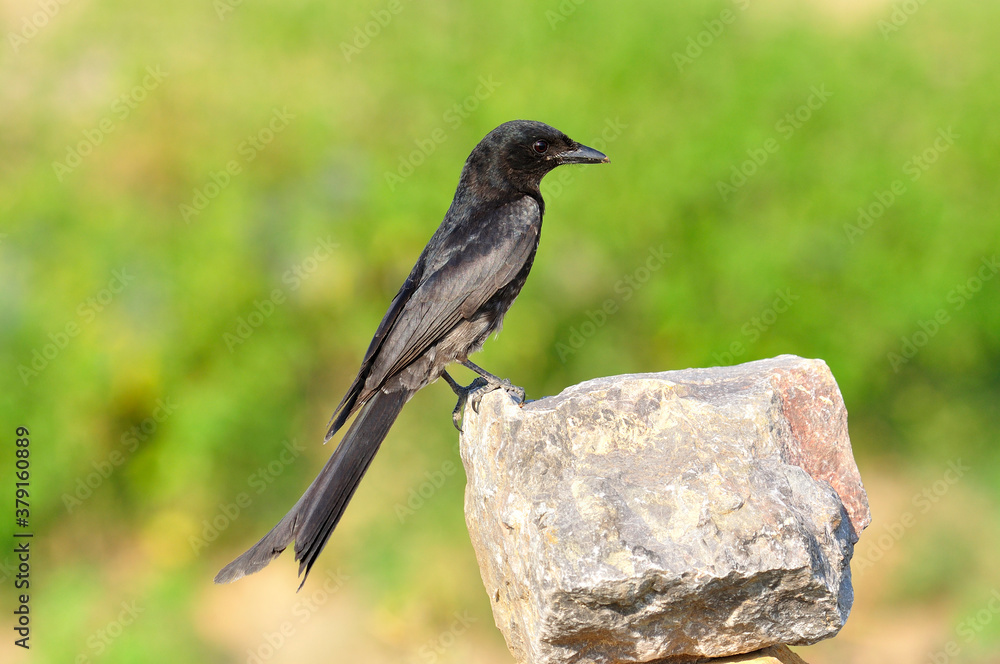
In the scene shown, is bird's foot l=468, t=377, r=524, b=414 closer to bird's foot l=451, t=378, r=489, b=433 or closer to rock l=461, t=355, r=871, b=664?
bird's foot l=451, t=378, r=489, b=433

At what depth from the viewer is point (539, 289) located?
8883mm

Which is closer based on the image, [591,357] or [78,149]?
[591,357]

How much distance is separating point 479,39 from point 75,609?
693 cm

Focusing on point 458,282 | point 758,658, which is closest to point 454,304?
point 458,282

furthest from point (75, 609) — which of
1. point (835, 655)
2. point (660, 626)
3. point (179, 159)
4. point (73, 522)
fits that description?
point (835, 655)

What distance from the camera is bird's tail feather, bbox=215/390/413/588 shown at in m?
4.40

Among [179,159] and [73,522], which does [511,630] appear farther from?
[179,159]

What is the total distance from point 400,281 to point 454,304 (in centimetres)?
392

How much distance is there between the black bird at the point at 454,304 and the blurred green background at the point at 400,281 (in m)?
3.20

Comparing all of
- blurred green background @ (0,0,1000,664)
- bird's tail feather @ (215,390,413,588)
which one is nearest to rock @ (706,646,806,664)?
bird's tail feather @ (215,390,413,588)

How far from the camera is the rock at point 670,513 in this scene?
3861 millimetres

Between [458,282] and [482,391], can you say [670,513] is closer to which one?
[482,391]

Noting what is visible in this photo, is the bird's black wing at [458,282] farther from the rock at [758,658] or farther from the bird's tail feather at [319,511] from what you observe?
the rock at [758,658]

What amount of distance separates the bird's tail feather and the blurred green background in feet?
12.3
